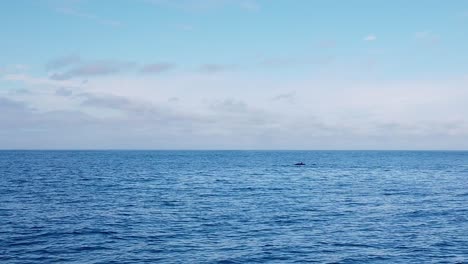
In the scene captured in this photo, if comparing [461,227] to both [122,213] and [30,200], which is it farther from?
[30,200]

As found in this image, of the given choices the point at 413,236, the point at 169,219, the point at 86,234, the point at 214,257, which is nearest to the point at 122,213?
the point at 169,219

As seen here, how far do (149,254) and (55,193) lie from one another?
3919cm

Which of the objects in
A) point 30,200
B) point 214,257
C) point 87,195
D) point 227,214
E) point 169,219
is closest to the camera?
point 214,257

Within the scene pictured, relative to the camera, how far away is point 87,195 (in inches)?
2486

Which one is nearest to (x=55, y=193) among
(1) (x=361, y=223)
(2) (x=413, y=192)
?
(1) (x=361, y=223)

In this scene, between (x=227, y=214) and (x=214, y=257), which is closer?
(x=214, y=257)

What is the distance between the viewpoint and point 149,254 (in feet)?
104

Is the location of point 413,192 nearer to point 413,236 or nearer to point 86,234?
point 413,236

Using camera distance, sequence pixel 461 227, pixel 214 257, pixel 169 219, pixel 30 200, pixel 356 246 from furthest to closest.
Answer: pixel 30 200 < pixel 169 219 < pixel 461 227 < pixel 356 246 < pixel 214 257

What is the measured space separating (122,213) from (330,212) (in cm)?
2442

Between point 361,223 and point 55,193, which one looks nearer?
point 361,223

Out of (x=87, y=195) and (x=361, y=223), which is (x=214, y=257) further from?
(x=87, y=195)

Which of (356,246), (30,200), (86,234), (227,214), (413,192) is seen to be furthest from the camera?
(413,192)

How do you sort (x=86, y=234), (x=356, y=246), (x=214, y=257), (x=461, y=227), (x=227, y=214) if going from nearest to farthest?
1. (x=214, y=257)
2. (x=356, y=246)
3. (x=86, y=234)
4. (x=461, y=227)
5. (x=227, y=214)
